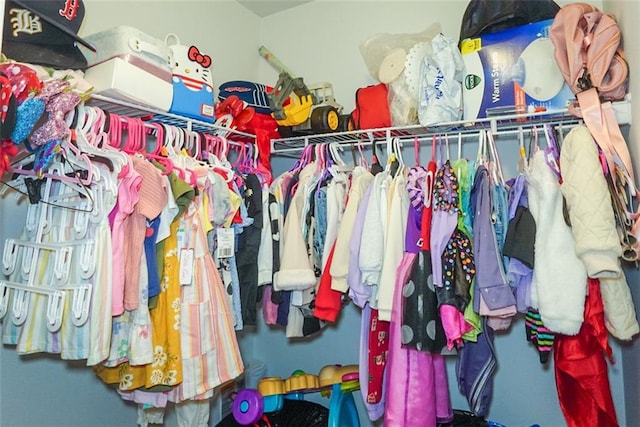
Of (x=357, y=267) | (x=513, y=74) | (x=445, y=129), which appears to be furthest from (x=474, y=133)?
(x=357, y=267)

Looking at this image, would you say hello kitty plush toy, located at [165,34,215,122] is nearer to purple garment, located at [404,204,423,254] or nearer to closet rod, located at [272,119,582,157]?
closet rod, located at [272,119,582,157]

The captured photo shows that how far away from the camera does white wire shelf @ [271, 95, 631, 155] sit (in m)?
1.66

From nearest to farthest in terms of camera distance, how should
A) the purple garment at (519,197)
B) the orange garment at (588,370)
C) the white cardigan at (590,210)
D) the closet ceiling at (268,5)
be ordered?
1. the white cardigan at (590,210)
2. the orange garment at (588,370)
3. the purple garment at (519,197)
4. the closet ceiling at (268,5)

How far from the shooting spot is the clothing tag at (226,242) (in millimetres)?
1766

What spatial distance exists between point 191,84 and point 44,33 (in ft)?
1.65

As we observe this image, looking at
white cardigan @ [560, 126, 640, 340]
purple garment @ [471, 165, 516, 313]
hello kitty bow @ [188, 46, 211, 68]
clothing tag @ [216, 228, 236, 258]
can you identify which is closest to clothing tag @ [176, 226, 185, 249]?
clothing tag @ [216, 228, 236, 258]

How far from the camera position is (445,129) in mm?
1917

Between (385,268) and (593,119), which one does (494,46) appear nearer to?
(593,119)

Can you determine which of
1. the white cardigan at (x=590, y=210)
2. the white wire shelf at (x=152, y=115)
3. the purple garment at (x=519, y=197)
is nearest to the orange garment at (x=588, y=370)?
the white cardigan at (x=590, y=210)

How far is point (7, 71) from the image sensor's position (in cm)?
120

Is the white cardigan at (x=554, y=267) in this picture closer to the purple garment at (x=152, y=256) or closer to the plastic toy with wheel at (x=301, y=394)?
the plastic toy with wheel at (x=301, y=394)

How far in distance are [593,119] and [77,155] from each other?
1.59m

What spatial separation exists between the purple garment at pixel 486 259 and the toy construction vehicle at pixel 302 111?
27.8 inches

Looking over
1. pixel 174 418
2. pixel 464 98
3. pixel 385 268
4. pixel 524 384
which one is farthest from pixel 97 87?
pixel 524 384
